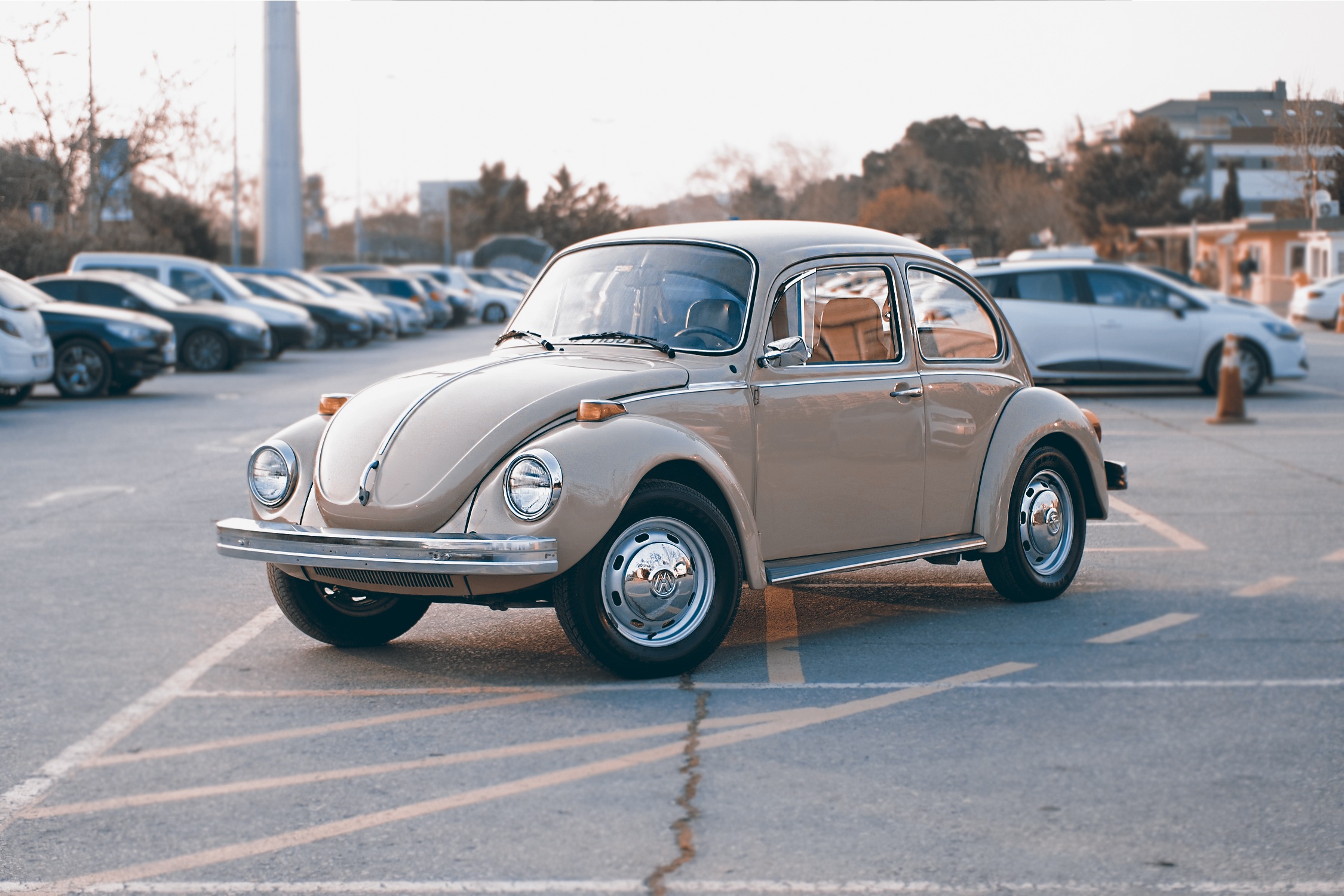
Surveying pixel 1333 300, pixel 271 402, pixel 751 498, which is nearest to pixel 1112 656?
pixel 751 498

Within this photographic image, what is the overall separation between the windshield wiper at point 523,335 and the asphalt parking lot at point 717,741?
1207 millimetres

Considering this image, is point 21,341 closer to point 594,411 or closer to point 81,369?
point 81,369

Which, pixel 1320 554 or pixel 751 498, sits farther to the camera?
pixel 1320 554

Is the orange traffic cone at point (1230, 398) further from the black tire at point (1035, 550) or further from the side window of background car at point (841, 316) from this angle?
the side window of background car at point (841, 316)

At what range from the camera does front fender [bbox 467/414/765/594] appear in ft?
18.6

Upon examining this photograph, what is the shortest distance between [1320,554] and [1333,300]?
32.8 metres

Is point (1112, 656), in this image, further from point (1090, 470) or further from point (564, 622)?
point (564, 622)

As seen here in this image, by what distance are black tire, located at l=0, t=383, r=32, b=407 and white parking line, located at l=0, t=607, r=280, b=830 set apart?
→ 13839 mm

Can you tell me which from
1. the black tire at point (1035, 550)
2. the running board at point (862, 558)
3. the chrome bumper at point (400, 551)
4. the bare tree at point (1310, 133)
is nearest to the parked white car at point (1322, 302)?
the bare tree at point (1310, 133)

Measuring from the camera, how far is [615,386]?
6.10 metres

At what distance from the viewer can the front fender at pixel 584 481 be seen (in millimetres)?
5660

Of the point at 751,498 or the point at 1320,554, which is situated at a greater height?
the point at 751,498

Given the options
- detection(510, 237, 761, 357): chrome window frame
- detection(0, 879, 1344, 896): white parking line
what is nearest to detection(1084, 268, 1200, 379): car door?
detection(510, 237, 761, 357): chrome window frame

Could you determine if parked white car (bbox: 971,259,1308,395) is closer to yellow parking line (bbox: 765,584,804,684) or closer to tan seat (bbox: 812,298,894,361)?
yellow parking line (bbox: 765,584,804,684)
